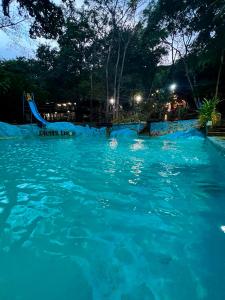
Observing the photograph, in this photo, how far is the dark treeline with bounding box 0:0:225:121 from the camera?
826 inches

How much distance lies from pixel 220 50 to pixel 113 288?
57.9 ft

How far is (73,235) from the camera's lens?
3293 millimetres

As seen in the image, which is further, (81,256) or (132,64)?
(132,64)

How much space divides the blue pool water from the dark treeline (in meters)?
13.0

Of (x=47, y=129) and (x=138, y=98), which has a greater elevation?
(x=138, y=98)

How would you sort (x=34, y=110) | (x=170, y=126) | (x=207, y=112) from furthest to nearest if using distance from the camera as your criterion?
(x=34, y=110)
(x=170, y=126)
(x=207, y=112)

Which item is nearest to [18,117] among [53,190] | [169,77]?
[169,77]

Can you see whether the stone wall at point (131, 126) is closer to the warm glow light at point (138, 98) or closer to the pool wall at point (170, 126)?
the pool wall at point (170, 126)

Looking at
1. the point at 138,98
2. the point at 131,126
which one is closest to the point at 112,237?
the point at 131,126

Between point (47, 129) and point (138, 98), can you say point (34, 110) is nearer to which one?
point (47, 129)

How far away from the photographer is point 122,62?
2688cm

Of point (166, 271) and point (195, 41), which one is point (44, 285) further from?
point (195, 41)

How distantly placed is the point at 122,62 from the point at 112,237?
25.4m

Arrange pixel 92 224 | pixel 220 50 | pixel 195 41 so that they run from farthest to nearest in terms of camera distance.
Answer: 1. pixel 195 41
2. pixel 220 50
3. pixel 92 224
